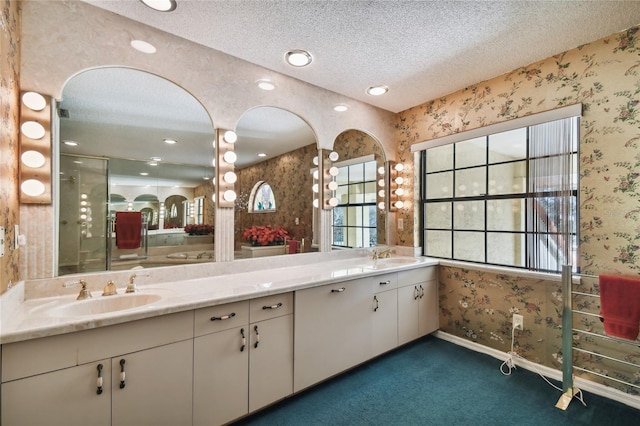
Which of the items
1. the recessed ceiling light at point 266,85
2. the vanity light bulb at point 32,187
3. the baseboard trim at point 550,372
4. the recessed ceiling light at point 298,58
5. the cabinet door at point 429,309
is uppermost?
the recessed ceiling light at point 298,58

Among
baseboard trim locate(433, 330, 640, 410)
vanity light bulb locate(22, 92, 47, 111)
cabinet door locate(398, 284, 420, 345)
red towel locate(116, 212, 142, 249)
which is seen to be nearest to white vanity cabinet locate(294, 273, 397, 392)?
cabinet door locate(398, 284, 420, 345)

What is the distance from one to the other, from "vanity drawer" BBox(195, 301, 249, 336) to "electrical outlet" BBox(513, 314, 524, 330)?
7.38 ft

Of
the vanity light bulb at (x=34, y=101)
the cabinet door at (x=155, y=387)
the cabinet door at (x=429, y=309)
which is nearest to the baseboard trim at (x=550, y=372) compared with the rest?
the cabinet door at (x=429, y=309)

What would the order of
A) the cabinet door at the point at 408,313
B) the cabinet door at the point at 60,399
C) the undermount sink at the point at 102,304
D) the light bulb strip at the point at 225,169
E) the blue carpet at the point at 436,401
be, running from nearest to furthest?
the cabinet door at the point at 60,399 < the undermount sink at the point at 102,304 < the blue carpet at the point at 436,401 < the light bulb strip at the point at 225,169 < the cabinet door at the point at 408,313

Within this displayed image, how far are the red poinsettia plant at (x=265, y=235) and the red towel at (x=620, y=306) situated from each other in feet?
7.59

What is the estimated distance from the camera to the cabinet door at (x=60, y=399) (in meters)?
1.12

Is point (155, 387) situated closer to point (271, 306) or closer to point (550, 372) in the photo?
point (271, 306)

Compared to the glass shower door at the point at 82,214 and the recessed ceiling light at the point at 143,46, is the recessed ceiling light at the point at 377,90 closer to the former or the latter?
the recessed ceiling light at the point at 143,46

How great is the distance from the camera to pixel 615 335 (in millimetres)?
1824

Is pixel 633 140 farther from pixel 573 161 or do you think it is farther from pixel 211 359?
pixel 211 359

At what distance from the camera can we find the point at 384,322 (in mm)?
2457

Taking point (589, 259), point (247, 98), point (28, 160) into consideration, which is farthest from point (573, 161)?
point (28, 160)

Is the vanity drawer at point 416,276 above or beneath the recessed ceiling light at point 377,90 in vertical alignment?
beneath

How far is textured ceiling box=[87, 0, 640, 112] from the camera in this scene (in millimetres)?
1725
